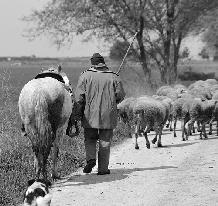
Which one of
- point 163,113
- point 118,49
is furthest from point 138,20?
point 163,113

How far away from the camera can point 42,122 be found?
8.92 metres

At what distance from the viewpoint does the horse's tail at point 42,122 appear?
351 inches

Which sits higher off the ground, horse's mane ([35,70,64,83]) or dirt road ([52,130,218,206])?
horse's mane ([35,70,64,83])

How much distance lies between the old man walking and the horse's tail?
5.49ft

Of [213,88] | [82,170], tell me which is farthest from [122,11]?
[82,170]

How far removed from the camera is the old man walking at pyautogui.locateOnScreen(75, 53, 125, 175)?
34.6ft

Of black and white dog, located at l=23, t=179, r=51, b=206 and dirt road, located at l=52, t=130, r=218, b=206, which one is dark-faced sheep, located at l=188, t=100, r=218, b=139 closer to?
dirt road, located at l=52, t=130, r=218, b=206

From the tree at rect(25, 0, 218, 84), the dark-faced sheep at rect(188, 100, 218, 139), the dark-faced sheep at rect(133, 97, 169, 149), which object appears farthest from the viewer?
the tree at rect(25, 0, 218, 84)

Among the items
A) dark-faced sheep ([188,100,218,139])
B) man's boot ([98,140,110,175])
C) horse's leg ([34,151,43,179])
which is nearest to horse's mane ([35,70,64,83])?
man's boot ([98,140,110,175])

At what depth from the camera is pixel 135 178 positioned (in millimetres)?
10141

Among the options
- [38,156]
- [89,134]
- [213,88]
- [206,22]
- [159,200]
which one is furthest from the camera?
[206,22]

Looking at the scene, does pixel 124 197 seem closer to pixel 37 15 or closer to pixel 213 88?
pixel 213 88

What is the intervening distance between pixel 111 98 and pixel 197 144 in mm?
4611

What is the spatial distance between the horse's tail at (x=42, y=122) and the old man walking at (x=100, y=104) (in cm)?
167
